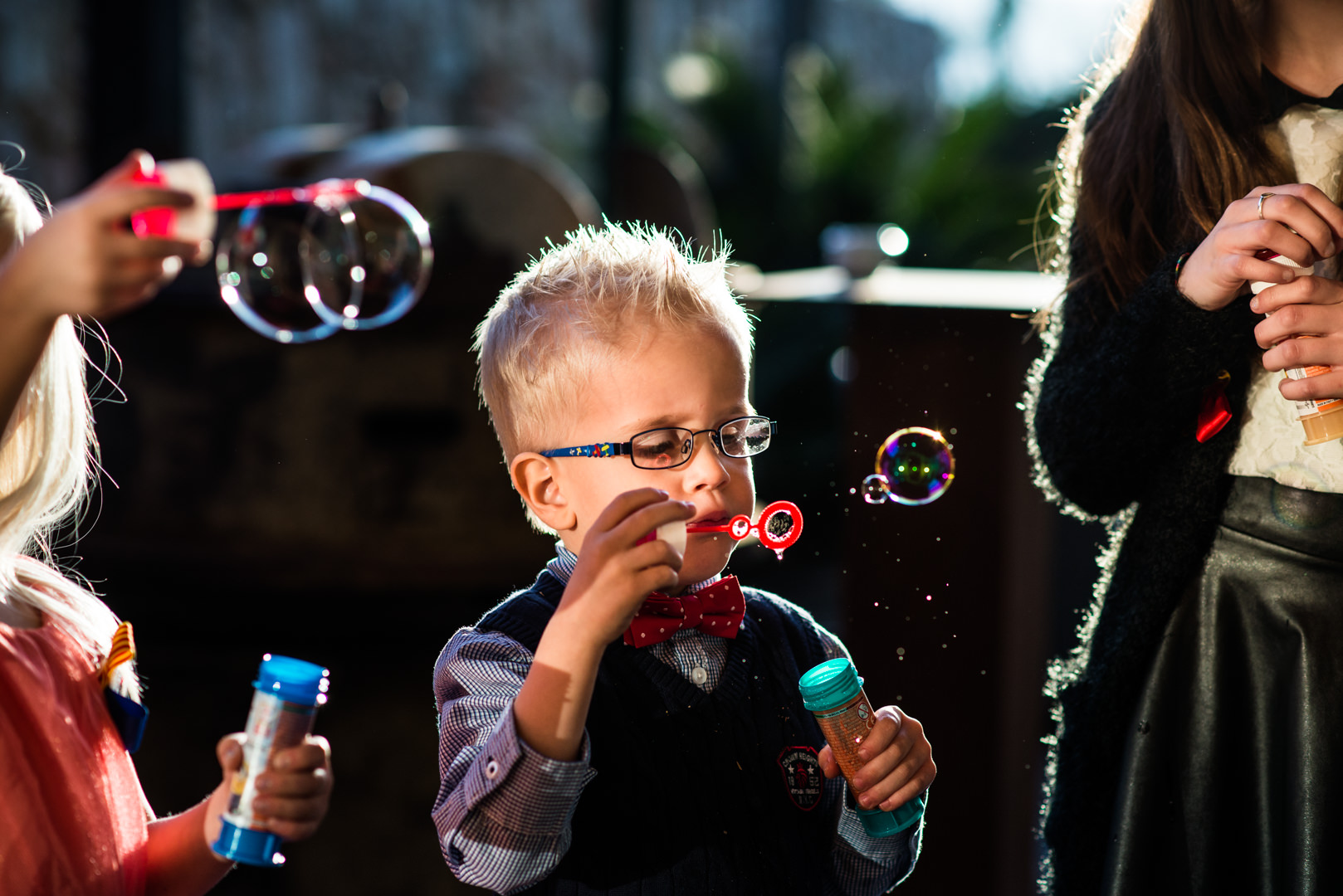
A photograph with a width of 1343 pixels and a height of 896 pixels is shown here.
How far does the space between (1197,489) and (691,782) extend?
0.53 meters

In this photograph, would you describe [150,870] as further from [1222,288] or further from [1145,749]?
[1222,288]

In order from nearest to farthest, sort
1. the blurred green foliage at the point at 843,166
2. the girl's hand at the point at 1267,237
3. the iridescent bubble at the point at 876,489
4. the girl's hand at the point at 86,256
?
the girl's hand at the point at 86,256 < the girl's hand at the point at 1267,237 < the iridescent bubble at the point at 876,489 < the blurred green foliage at the point at 843,166

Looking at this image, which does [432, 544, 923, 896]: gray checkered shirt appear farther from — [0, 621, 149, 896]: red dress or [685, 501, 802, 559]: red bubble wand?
[0, 621, 149, 896]: red dress

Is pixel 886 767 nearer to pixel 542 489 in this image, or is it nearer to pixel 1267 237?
pixel 542 489

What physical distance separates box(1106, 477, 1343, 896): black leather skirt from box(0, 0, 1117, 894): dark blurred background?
0.80 ft

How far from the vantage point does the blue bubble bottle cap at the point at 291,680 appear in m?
0.79

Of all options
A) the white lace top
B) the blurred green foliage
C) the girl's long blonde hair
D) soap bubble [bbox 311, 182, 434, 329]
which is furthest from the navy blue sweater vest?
the blurred green foliage

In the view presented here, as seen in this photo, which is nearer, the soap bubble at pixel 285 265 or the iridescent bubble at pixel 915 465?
the iridescent bubble at pixel 915 465

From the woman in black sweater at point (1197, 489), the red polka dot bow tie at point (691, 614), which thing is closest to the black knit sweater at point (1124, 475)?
the woman in black sweater at point (1197, 489)

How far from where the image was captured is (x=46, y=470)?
95cm

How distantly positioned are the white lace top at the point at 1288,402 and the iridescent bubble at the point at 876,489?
1.09ft

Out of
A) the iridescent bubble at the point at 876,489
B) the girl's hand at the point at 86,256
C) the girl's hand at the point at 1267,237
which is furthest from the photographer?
the iridescent bubble at the point at 876,489

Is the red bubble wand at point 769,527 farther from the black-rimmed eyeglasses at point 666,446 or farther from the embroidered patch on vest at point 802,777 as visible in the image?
the embroidered patch on vest at point 802,777

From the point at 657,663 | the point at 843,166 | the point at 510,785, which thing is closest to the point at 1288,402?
the point at 657,663
